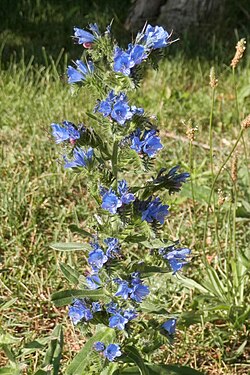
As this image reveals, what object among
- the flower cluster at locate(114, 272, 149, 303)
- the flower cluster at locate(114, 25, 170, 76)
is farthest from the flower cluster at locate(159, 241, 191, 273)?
the flower cluster at locate(114, 25, 170, 76)

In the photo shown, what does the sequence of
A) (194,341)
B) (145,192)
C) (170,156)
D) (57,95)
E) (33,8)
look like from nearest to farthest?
1. (145,192)
2. (194,341)
3. (170,156)
4. (57,95)
5. (33,8)

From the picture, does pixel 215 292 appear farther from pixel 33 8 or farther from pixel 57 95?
pixel 33 8

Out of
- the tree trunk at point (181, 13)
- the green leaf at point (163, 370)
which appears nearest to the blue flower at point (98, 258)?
the green leaf at point (163, 370)

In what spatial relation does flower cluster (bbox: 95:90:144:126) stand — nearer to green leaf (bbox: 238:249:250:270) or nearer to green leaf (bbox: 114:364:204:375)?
green leaf (bbox: 114:364:204:375)

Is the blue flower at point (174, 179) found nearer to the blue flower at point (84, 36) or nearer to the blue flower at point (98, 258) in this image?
the blue flower at point (98, 258)

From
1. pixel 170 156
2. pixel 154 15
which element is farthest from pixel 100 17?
pixel 170 156

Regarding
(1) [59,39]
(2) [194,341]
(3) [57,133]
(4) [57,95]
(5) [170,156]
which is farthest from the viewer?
(1) [59,39]
